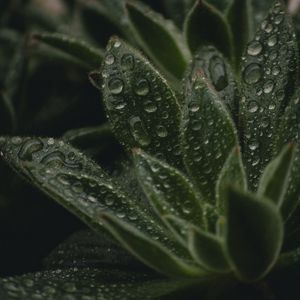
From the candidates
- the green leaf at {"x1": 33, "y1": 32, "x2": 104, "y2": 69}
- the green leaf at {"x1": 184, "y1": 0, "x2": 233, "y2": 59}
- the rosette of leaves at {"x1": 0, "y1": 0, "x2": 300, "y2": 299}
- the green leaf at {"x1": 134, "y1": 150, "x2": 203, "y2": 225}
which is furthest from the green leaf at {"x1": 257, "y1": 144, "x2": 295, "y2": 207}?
the green leaf at {"x1": 33, "y1": 32, "x2": 104, "y2": 69}

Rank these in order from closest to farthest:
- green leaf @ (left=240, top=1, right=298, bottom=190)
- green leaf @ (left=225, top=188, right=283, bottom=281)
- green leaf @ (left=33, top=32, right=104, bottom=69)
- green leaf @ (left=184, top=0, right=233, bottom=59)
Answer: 1. green leaf @ (left=225, top=188, right=283, bottom=281)
2. green leaf @ (left=240, top=1, right=298, bottom=190)
3. green leaf @ (left=184, top=0, right=233, bottom=59)
4. green leaf @ (left=33, top=32, right=104, bottom=69)

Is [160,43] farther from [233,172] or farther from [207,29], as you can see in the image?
[233,172]

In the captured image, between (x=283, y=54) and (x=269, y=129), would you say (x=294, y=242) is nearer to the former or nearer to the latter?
(x=269, y=129)

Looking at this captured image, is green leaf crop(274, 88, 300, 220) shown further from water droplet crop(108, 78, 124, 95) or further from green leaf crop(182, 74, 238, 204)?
→ water droplet crop(108, 78, 124, 95)

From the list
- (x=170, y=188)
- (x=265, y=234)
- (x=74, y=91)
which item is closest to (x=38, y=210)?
(x=74, y=91)

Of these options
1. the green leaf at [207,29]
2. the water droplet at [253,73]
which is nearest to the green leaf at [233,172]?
the water droplet at [253,73]

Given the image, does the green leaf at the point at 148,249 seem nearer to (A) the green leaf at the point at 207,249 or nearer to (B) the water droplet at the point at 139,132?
(A) the green leaf at the point at 207,249

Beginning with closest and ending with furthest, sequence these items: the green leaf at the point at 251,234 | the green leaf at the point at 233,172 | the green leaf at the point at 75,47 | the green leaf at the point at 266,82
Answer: the green leaf at the point at 251,234
the green leaf at the point at 233,172
the green leaf at the point at 266,82
the green leaf at the point at 75,47
